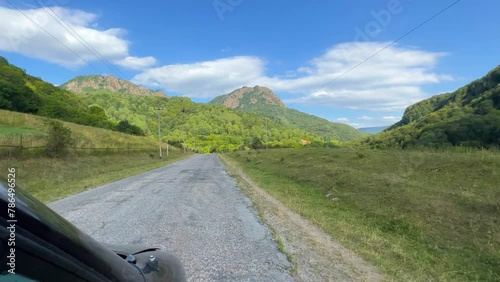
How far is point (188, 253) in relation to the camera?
5.58m

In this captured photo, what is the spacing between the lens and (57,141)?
25.6 m

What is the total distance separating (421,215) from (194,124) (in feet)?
528

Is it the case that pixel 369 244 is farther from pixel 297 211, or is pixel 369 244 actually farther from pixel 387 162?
pixel 387 162

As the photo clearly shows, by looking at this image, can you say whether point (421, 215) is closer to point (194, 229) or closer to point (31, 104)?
point (194, 229)

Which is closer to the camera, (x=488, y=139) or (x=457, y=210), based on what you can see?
(x=457, y=210)

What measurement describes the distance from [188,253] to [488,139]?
41848 mm

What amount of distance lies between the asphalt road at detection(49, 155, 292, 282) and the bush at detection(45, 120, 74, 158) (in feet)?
51.3

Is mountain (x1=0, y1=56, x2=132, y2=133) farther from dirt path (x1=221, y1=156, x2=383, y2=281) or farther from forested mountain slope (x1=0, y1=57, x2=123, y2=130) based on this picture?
dirt path (x1=221, y1=156, x2=383, y2=281)

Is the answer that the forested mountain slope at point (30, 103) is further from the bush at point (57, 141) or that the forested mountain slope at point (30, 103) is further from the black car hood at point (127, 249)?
the black car hood at point (127, 249)

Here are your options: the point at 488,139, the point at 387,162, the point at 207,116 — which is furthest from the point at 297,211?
the point at 207,116

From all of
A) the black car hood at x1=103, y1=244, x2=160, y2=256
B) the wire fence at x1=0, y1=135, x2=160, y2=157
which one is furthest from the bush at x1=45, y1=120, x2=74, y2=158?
the black car hood at x1=103, y1=244, x2=160, y2=256

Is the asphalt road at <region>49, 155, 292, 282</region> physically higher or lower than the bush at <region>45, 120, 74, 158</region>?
lower

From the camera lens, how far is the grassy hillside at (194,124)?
129000 millimetres

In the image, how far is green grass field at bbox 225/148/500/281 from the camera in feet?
20.7
